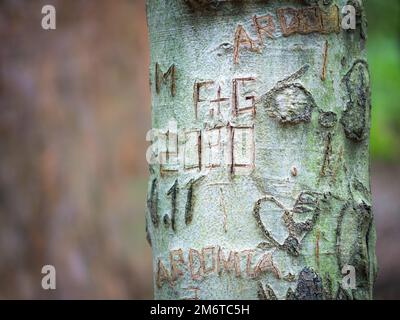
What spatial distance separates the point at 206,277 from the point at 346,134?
309 millimetres

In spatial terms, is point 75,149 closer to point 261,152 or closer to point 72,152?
point 72,152

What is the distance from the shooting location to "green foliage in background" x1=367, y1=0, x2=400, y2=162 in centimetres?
544

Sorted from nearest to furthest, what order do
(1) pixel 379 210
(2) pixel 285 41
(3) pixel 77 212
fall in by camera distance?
(2) pixel 285 41
(3) pixel 77 212
(1) pixel 379 210

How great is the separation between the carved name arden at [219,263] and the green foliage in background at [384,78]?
423cm

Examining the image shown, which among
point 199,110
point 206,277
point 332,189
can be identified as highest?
A: point 199,110

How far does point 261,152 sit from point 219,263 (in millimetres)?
178

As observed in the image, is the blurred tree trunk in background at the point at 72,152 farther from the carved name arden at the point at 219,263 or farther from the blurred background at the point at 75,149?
the carved name arden at the point at 219,263

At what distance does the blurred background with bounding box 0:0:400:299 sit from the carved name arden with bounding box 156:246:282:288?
2741mm

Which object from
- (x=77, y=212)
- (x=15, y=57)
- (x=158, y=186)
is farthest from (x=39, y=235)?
(x=158, y=186)

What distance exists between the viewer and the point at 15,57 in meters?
4.14

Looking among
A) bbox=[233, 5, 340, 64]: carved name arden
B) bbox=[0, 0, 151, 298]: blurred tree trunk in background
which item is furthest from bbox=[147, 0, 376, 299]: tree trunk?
bbox=[0, 0, 151, 298]: blurred tree trunk in background

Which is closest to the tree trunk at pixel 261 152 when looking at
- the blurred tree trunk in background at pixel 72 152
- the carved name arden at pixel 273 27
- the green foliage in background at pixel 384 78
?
the carved name arden at pixel 273 27

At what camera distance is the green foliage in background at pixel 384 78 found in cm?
544

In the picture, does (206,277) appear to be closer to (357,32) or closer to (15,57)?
(357,32)
